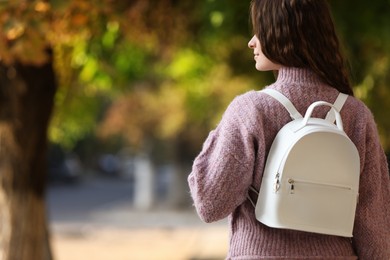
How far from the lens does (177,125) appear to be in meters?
25.5

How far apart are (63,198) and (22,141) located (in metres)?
28.9

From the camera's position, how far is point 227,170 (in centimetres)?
276

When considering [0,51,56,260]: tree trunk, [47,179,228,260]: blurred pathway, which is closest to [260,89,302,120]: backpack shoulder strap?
[0,51,56,260]: tree trunk

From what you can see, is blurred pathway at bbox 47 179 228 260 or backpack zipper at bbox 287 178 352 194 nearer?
backpack zipper at bbox 287 178 352 194

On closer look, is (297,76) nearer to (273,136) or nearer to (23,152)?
(273,136)

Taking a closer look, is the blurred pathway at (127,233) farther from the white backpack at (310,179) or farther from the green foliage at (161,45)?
the white backpack at (310,179)

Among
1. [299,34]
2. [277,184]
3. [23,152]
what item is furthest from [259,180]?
[23,152]

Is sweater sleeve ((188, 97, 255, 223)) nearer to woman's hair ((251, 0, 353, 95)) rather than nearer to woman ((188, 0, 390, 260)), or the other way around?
woman ((188, 0, 390, 260))

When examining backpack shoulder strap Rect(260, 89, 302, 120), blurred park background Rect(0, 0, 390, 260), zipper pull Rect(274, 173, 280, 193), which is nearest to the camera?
zipper pull Rect(274, 173, 280, 193)

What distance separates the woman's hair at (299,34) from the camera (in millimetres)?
2867

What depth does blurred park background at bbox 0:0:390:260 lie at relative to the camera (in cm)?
847

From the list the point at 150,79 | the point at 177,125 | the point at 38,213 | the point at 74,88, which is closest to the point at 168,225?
the point at 177,125

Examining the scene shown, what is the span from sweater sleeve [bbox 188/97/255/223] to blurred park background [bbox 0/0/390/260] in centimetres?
83

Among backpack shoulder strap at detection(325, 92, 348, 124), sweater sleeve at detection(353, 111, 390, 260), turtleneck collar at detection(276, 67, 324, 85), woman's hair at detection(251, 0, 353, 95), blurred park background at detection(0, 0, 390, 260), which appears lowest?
blurred park background at detection(0, 0, 390, 260)
